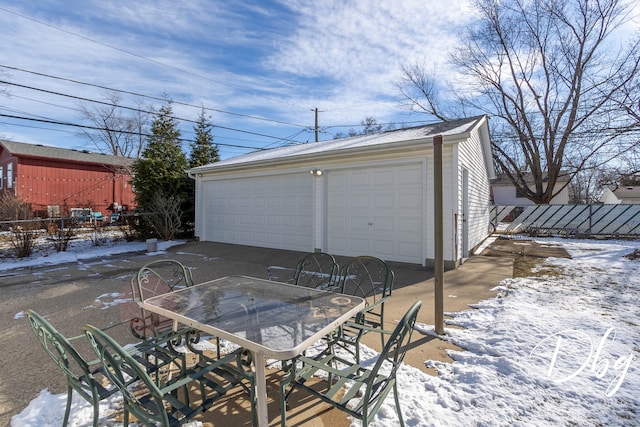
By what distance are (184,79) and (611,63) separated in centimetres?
1795

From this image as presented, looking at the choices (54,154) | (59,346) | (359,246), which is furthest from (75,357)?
(54,154)

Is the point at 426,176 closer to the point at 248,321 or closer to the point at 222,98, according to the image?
the point at 248,321

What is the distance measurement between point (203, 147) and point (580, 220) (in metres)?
19.6

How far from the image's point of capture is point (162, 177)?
37.7 ft

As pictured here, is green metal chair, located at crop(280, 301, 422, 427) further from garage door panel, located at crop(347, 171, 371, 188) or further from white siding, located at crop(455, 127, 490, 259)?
garage door panel, located at crop(347, 171, 371, 188)

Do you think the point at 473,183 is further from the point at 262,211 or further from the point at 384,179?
the point at 262,211

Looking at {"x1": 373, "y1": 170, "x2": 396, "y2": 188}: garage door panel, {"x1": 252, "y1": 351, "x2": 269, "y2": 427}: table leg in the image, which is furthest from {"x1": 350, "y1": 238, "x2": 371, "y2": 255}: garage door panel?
{"x1": 252, "y1": 351, "x2": 269, "y2": 427}: table leg

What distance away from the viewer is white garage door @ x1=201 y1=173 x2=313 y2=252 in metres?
8.45

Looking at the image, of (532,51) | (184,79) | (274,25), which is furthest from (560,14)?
(184,79)

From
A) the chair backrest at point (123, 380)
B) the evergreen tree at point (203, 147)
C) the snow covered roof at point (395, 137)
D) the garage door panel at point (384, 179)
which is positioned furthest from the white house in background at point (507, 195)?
the chair backrest at point (123, 380)

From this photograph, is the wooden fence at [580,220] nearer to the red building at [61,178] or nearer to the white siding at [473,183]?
the white siding at [473,183]

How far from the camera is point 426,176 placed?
21.3 feet

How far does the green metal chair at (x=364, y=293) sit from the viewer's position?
2576 mm

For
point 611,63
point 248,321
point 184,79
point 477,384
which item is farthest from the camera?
point 611,63
